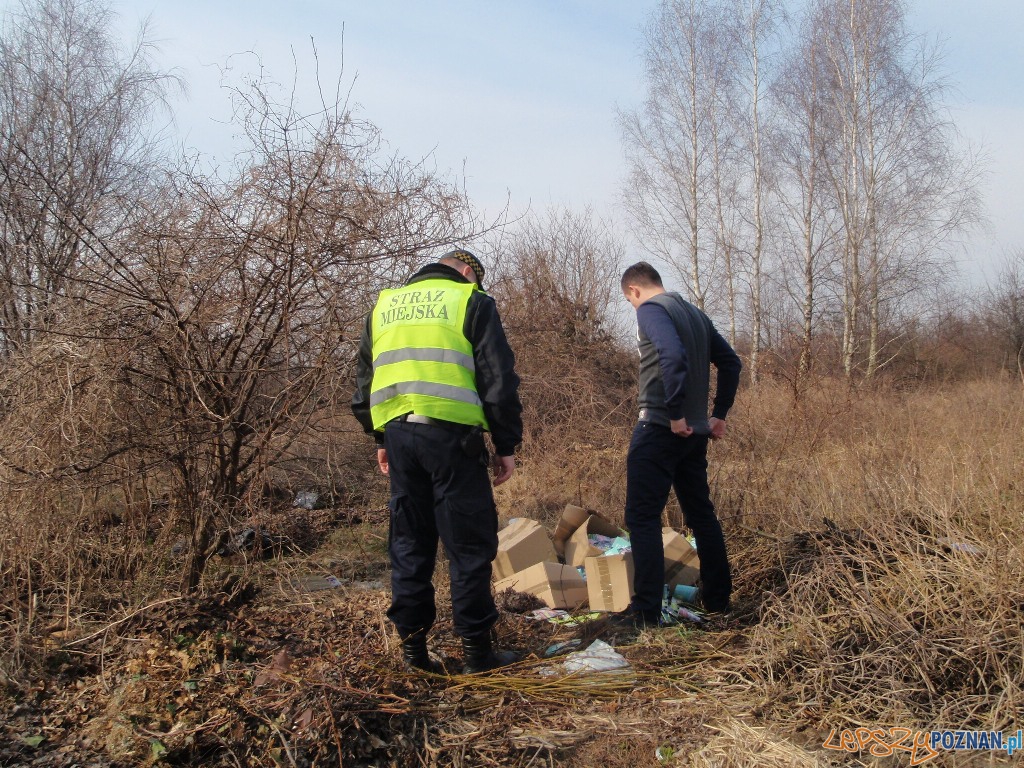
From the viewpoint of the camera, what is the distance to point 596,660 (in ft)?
10.5

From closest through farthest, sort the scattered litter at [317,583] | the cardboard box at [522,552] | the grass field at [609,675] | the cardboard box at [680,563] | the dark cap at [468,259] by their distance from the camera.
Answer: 1. the grass field at [609,675]
2. the dark cap at [468,259]
3. the cardboard box at [680,563]
4. the scattered litter at [317,583]
5. the cardboard box at [522,552]

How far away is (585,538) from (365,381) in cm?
211

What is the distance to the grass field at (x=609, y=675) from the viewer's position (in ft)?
8.34

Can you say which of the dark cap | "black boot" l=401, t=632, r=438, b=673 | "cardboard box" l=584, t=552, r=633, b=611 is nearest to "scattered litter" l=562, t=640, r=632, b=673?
"cardboard box" l=584, t=552, r=633, b=611

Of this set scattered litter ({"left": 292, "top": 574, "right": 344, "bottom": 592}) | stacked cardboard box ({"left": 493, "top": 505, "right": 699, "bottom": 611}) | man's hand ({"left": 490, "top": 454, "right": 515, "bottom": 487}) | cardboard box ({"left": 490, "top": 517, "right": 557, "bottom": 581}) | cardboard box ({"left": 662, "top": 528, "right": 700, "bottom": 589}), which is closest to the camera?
man's hand ({"left": 490, "top": 454, "right": 515, "bottom": 487})

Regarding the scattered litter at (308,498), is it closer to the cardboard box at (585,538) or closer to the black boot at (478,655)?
the cardboard box at (585,538)

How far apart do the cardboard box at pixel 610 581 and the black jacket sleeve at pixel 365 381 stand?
1345 millimetres

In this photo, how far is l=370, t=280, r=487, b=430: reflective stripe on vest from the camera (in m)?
3.10

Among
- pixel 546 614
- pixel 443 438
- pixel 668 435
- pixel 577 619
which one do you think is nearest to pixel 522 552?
pixel 546 614

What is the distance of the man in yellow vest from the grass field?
27cm

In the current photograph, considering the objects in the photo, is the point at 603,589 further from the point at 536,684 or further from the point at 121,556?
the point at 121,556

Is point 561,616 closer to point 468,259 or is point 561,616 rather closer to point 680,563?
point 680,563

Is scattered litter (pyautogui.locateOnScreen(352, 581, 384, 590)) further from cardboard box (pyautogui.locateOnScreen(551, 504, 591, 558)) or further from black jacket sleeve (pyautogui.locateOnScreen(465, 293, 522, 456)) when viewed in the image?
black jacket sleeve (pyautogui.locateOnScreen(465, 293, 522, 456))

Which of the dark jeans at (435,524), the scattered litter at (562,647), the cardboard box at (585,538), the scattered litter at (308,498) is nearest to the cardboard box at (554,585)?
the cardboard box at (585,538)
